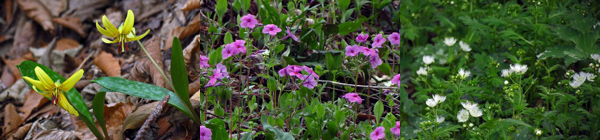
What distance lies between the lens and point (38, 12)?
10.0 ft

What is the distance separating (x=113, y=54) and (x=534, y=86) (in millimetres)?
2057

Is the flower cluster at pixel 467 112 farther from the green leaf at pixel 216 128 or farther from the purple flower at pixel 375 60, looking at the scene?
the green leaf at pixel 216 128

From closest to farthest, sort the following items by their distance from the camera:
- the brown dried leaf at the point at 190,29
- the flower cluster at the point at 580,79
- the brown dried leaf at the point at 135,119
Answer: the brown dried leaf at the point at 135,119, the flower cluster at the point at 580,79, the brown dried leaf at the point at 190,29

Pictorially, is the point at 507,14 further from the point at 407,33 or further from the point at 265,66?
the point at 265,66

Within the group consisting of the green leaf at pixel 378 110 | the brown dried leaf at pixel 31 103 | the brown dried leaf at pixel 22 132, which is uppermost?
the green leaf at pixel 378 110

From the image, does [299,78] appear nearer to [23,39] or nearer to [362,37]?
[362,37]

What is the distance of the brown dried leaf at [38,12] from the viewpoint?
118 inches

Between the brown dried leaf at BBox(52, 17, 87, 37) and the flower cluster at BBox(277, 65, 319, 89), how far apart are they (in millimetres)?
1832

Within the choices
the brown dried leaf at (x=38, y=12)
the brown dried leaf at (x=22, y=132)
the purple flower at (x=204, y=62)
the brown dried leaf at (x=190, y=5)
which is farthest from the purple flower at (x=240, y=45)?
the brown dried leaf at (x=38, y=12)

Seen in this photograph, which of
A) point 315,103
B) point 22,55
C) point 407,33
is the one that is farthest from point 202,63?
point 22,55

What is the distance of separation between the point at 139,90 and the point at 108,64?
2.77ft

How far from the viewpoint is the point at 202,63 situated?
4.90 ft

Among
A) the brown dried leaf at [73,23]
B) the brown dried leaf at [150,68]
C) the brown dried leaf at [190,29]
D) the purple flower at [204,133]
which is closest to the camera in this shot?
the purple flower at [204,133]

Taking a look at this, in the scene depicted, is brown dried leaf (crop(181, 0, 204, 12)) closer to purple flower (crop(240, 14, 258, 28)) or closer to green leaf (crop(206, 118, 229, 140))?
purple flower (crop(240, 14, 258, 28))
